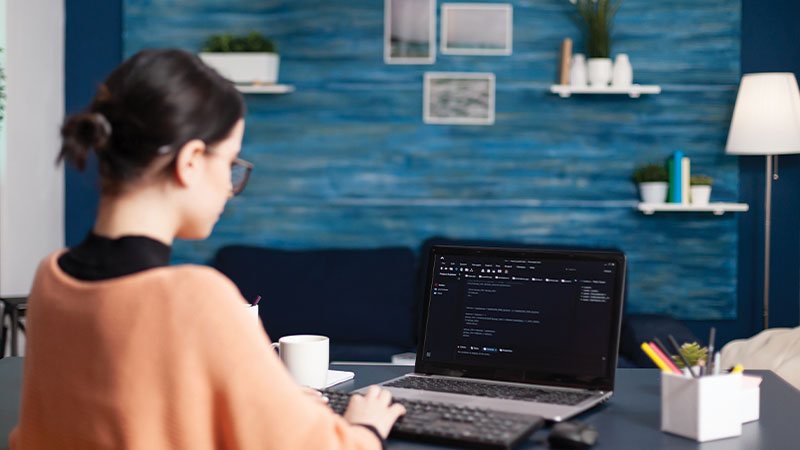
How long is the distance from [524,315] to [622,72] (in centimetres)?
246

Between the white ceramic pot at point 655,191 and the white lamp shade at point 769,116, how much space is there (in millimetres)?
360

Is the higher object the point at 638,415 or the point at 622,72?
the point at 622,72

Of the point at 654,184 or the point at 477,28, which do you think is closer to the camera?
the point at 654,184

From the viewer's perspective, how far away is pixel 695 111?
3.89 m

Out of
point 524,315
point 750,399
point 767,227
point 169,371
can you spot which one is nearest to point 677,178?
point 767,227

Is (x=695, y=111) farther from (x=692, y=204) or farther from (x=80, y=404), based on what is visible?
(x=80, y=404)

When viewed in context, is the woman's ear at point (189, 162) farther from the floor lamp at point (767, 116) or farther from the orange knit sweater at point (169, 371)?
the floor lamp at point (767, 116)

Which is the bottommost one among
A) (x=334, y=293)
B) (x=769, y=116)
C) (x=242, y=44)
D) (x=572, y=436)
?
(x=334, y=293)

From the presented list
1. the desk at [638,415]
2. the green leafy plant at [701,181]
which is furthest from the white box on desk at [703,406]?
the green leafy plant at [701,181]

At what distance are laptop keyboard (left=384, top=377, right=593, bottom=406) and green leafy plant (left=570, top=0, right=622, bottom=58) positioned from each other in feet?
8.47

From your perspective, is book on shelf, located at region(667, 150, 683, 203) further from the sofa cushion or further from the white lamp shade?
the sofa cushion

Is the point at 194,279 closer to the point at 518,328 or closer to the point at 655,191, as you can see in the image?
the point at 518,328

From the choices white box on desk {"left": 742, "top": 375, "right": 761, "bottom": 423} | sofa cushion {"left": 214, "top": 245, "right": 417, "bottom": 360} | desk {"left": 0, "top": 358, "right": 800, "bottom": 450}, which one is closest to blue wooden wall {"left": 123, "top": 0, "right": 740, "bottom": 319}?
sofa cushion {"left": 214, "top": 245, "right": 417, "bottom": 360}

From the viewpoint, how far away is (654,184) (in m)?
3.73
